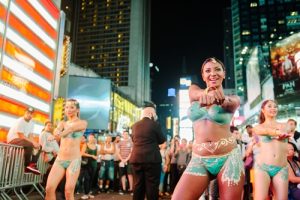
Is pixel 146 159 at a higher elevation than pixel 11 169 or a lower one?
higher

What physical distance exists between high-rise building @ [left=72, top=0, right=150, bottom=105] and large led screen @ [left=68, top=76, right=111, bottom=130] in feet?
147

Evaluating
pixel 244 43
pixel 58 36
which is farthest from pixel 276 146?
pixel 244 43

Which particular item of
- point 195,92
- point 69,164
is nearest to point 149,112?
point 69,164

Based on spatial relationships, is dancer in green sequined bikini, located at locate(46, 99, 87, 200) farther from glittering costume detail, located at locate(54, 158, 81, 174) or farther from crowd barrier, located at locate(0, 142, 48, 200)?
crowd barrier, located at locate(0, 142, 48, 200)

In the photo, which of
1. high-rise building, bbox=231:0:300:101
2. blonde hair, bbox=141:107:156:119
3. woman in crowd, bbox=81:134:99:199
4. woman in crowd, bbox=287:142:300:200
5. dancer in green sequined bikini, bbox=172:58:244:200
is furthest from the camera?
high-rise building, bbox=231:0:300:101

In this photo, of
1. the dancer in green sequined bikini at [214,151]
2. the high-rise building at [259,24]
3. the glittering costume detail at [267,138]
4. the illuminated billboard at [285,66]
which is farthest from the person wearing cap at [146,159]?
the high-rise building at [259,24]

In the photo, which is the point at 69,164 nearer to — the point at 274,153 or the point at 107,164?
the point at 274,153

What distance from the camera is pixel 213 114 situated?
2.95 m

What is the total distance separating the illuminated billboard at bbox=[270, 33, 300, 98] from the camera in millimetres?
30647

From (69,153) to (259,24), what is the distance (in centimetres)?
12208

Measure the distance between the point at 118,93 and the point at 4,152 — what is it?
53.6m

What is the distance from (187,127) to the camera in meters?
39.8

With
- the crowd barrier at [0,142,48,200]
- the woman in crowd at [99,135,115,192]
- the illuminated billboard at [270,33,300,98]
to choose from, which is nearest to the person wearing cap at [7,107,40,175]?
the crowd barrier at [0,142,48,200]

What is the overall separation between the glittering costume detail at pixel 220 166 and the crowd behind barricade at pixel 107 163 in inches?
82.9
